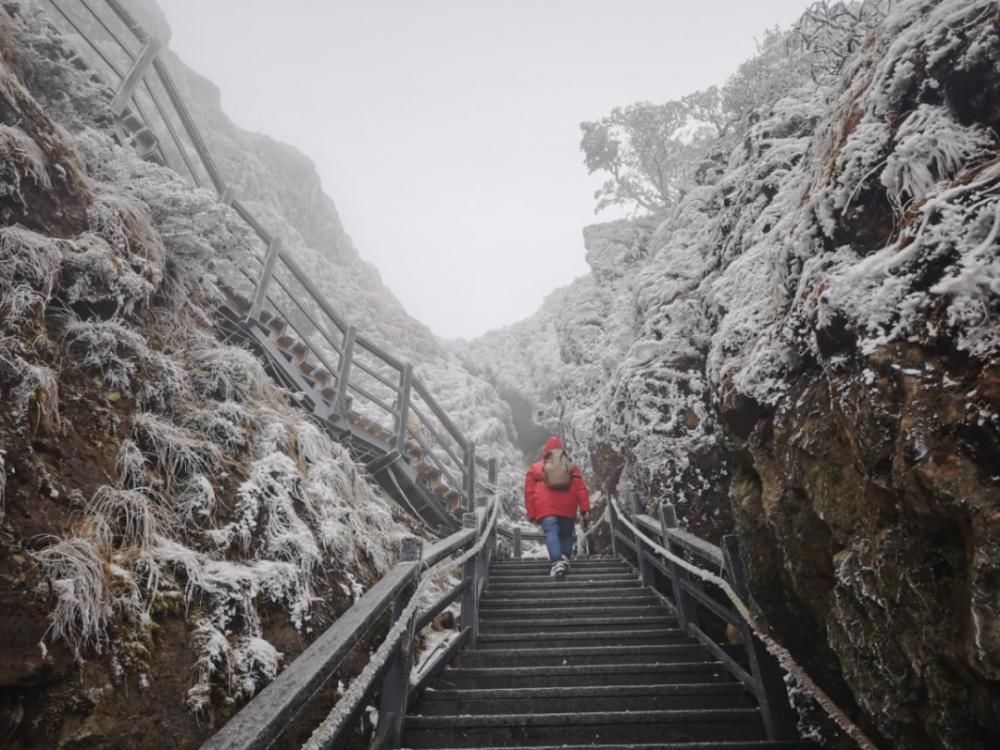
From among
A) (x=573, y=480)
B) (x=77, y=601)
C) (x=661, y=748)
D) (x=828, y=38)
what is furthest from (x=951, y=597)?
(x=828, y=38)

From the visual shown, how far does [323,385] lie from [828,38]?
24.1ft

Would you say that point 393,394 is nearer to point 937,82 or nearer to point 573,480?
point 573,480

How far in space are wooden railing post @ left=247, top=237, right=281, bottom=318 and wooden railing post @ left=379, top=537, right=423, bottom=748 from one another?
4437mm

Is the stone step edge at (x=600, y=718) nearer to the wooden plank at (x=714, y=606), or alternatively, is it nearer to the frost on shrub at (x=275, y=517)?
the wooden plank at (x=714, y=606)

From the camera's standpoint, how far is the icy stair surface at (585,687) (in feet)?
8.98

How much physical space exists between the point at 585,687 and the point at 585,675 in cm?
32

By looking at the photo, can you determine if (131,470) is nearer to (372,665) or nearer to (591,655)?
(372,665)

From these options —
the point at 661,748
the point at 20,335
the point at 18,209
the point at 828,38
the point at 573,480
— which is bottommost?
the point at 661,748

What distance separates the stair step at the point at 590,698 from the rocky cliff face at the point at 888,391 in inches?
29.6

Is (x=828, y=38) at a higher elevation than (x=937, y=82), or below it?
higher

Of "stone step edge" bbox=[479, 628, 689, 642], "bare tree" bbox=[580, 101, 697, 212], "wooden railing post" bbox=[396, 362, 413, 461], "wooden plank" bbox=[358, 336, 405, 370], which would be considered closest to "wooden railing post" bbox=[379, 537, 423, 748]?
"stone step edge" bbox=[479, 628, 689, 642]

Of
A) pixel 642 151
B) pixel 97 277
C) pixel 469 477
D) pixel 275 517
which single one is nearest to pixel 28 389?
pixel 97 277

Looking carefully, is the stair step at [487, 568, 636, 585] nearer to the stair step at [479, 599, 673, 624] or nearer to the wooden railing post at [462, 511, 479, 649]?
the stair step at [479, 599, 673, 624]

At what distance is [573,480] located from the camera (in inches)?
247
